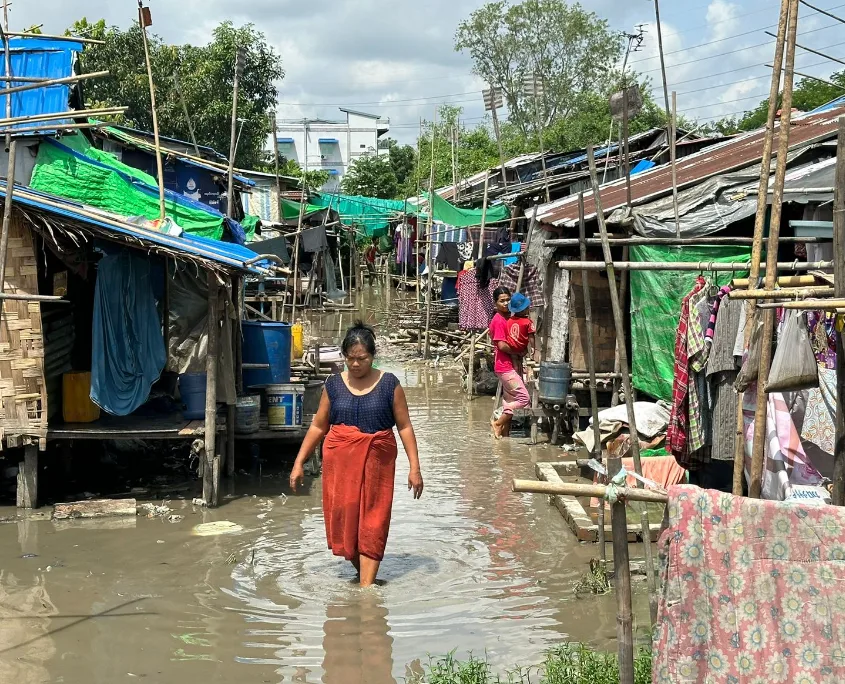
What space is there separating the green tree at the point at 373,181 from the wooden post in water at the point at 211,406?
3160 cm

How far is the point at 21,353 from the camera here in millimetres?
7891

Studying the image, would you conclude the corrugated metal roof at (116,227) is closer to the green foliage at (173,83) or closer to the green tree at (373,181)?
the green foliage at (173,83)

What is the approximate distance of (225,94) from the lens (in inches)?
890

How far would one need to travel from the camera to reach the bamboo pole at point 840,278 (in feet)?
13.2

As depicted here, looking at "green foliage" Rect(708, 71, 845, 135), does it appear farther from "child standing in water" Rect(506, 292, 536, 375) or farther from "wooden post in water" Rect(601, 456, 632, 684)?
"wooden post in water" Rect(601, 456, 632, 684)

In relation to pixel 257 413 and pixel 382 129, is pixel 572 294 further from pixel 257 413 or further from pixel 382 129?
pixel 382 129

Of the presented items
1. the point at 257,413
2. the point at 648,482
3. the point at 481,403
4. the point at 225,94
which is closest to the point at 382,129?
the point at 225,94

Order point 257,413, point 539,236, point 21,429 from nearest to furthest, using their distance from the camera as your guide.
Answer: point 21,429 → point 257,413 → point 539,236

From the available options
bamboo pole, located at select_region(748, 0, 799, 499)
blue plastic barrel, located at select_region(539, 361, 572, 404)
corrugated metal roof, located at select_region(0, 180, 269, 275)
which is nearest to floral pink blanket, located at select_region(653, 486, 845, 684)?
bamboo pole, located at select_region(748, 0, 799, 499)

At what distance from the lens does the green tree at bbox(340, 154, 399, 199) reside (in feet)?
130

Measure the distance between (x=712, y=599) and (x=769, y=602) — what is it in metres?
0.19

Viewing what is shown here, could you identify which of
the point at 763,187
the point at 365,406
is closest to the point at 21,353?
the point at 365,406

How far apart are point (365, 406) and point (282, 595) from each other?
4.36 ft

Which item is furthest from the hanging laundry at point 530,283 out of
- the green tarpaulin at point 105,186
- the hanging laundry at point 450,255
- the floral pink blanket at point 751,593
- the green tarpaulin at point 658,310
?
the hanging laundry at point 450,255
